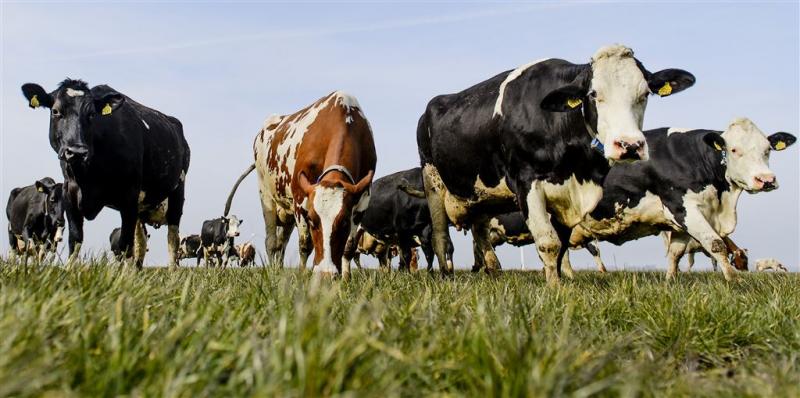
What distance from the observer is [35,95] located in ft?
27.7

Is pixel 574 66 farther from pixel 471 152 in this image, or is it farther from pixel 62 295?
pixel 62 295

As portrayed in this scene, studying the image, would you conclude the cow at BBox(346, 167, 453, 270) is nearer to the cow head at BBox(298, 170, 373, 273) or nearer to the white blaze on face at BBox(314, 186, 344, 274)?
the cow head at BBox(298, 170, 373, 273)

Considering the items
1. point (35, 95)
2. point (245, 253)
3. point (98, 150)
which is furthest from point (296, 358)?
point (245, 253)

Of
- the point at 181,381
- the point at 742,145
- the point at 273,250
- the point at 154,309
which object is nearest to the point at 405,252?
the point at 273,250

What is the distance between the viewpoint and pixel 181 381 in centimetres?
191

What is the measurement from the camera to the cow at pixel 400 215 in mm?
18344

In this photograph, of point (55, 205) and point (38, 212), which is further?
point (38, 212)

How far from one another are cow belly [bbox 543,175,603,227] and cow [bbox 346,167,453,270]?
10155mm

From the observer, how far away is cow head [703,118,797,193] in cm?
1089

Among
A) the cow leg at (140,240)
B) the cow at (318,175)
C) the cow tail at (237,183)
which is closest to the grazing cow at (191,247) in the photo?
the cow tail at (237,183)

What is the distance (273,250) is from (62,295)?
27.6 feet

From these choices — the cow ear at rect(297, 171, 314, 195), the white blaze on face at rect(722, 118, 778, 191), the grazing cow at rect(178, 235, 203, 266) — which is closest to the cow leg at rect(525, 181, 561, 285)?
the cow ear at rect(297, 171, 314, 195)

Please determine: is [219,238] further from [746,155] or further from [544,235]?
[544,235]

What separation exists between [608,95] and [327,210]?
9.67 feet
